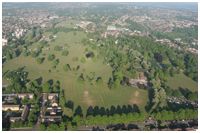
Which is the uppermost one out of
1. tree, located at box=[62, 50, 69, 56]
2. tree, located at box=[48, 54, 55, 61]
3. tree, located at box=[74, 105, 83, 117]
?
tree, located at box=[62, 50, 69, 56]

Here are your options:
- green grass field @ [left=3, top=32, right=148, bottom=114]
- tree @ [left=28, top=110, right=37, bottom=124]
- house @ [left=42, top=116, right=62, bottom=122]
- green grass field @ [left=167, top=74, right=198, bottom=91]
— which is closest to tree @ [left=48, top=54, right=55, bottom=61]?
green grass field @ [left=3, top=32, right=148, bottom=114]

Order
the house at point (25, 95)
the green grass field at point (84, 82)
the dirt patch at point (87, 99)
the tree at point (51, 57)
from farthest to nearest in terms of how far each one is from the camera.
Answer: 1. the tree at point (51, 57)
2. the green grass field at point (84, 82)
3. the house at point (25, 95)
4. the dirt patch at point (87, 99)

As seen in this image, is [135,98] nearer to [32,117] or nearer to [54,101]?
[54,101]

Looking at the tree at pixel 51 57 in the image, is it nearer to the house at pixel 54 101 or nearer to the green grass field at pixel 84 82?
the green grass field at pixel 84 82

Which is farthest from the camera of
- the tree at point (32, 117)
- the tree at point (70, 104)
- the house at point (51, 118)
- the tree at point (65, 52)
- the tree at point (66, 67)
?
the tree at point (65, 52)

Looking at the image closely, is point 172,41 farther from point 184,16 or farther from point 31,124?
point 31,124

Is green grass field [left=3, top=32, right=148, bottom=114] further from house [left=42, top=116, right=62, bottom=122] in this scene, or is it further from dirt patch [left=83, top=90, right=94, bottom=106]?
house [left=42, top=116, right=62, bottom=122]

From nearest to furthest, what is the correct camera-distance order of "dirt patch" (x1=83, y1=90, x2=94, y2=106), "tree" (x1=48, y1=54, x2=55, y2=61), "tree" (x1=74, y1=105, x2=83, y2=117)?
1. "tree" (x1=74, y1=105, x2=83, y2=117)
2. "dirt patch" (x1=83, y1=90, x2=94, y2=106)
3. "tree" (x1=48, y1=54, x2=55, y2=61)

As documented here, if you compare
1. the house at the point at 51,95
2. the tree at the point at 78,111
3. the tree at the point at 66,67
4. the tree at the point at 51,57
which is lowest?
the tree at the point at 78,111

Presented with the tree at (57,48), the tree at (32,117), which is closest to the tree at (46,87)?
the tree at (32,117)
